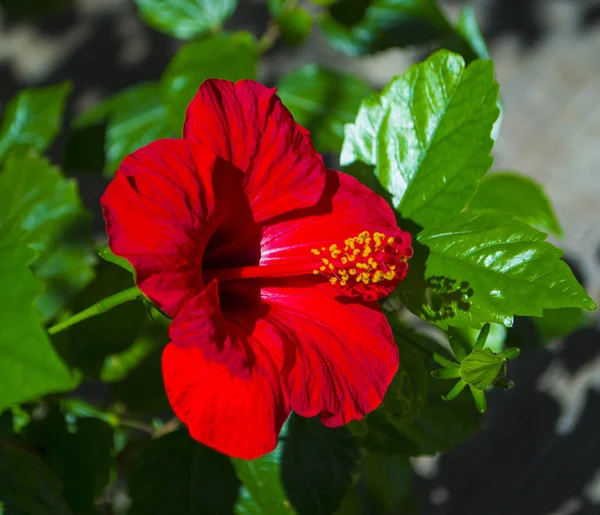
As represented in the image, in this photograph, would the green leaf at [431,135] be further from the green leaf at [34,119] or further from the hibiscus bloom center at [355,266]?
the green leaf at [34,119]

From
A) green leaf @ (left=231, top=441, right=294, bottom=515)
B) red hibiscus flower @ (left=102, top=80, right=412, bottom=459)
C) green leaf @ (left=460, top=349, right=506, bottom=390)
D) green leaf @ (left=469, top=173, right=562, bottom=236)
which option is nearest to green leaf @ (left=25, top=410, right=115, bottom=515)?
green leaf @ (left=231, top=441, right=294, bottom=515)

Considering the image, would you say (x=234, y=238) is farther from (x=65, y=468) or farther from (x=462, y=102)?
(x=65, y=468)

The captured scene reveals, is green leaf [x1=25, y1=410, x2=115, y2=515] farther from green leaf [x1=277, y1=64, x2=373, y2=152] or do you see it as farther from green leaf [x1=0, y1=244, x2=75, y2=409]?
green leaf [x1=277, y1=64, x2=373, y2=152]

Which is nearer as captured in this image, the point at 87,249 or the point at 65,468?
the point at 65,468

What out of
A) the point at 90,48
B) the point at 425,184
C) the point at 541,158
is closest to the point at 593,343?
the point at 541,158

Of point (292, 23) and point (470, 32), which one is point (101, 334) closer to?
point (292, 23)

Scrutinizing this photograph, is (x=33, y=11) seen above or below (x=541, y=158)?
above

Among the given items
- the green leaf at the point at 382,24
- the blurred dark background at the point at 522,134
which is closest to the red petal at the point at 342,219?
the green leaf at the point at 382,24
